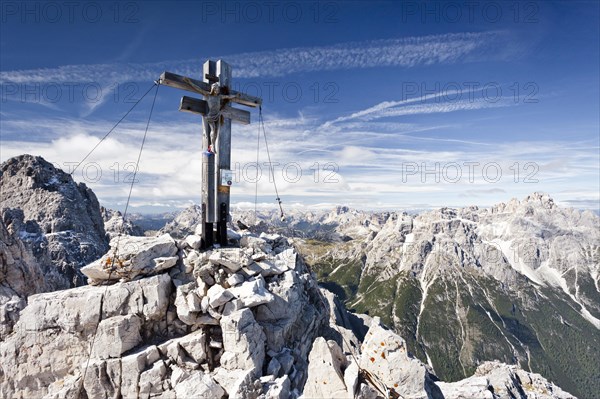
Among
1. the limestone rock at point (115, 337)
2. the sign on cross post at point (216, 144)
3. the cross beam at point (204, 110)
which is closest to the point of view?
the limestone rock at point (115, 337)

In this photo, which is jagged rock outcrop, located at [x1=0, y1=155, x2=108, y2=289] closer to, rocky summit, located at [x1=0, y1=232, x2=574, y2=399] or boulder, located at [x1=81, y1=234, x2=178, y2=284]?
rocky summit, located at [x1=0, y1=232, x2=574, y2=399]

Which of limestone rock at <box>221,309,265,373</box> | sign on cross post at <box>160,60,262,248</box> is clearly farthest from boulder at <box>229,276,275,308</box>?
sign on cross post at <box>160,60,262,248</box>

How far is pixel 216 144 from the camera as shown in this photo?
17.5 metres

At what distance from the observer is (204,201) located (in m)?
17.4

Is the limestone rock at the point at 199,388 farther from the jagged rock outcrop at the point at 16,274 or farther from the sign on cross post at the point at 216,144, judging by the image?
the jagged rock outcrop at the point at 16,274

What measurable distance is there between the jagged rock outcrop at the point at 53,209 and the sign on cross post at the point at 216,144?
13175 centimetres

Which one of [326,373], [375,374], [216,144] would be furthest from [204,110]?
[375,374]

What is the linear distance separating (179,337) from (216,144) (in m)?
9.76

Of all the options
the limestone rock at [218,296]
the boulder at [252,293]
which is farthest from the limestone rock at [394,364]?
the limestone rock at [218,296]

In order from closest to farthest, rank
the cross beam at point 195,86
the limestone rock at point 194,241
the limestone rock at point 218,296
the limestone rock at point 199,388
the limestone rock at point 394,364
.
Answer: the limestone rock at point 394,364 → the limestone rock at point 199,388 → the limestone rock at point 218,296 → the cross beam at point 195,86 → the limestone rock at point 194,241

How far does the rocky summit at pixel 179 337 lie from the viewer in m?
12.1

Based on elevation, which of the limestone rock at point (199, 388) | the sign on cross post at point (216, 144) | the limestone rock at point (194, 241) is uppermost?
the sign on cross post at point (216, 144)

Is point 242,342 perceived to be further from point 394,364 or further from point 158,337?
point 394,364

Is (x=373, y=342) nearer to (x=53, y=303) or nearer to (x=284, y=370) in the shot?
(x=284, y=370)
